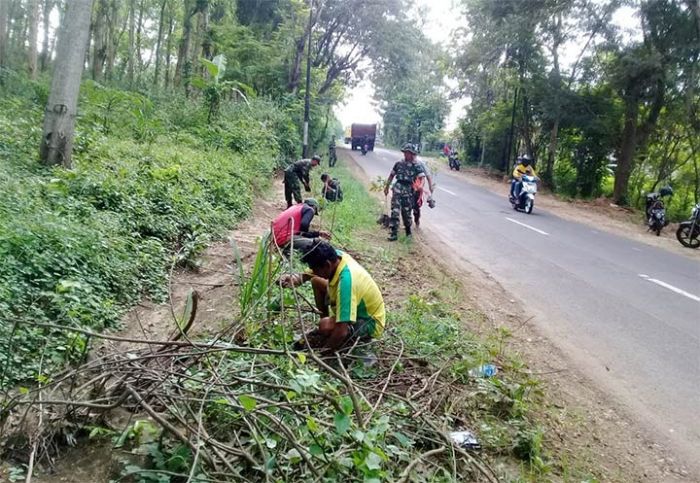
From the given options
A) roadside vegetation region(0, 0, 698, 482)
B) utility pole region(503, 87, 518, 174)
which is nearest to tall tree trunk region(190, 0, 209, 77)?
roadside vegetation region(0, 0, 698, 482)

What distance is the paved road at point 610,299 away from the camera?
461 centimetres

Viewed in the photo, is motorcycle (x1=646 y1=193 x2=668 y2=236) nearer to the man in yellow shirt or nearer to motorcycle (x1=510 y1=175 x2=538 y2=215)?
motorcycle (x1=510 y1=175 x2=538 y2=215)

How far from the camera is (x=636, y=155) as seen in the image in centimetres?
2012

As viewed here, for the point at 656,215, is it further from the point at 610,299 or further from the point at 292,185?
the point at 292,185

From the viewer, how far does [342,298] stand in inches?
164

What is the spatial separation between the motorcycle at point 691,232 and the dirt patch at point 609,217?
0.16m

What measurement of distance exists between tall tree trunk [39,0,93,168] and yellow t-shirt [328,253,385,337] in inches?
196

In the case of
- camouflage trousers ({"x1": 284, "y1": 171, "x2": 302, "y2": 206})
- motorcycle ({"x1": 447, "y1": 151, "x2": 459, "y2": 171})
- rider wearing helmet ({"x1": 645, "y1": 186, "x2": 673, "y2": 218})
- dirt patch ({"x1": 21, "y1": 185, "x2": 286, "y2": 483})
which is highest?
motorcycle ({"x1": 447, "y1": 151, "x2": 459, "y2": 171})

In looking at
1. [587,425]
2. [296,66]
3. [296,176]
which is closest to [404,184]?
[296,176]

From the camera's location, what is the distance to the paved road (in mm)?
4605

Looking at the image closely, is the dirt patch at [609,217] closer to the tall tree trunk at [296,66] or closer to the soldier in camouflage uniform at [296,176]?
the soldier in camouflage uniform at [296,176]

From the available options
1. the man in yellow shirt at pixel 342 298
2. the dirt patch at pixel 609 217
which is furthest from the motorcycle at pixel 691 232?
the man in yellow shirt at pixel 342 298

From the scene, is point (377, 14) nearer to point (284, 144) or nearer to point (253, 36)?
point (253, 36)

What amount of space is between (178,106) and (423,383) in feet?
44.6
